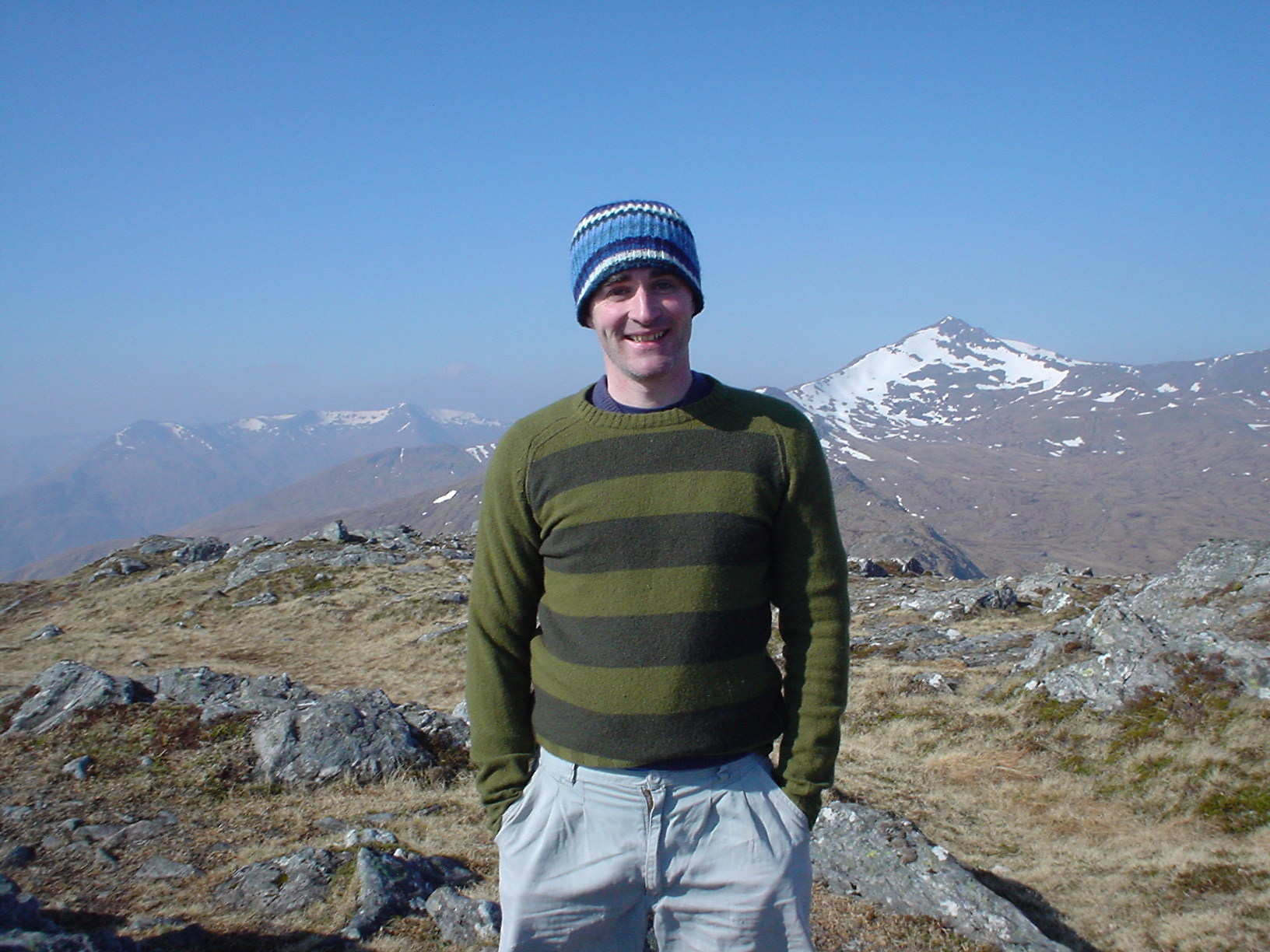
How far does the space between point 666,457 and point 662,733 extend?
150 cm

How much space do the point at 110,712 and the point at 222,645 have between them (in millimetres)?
17917

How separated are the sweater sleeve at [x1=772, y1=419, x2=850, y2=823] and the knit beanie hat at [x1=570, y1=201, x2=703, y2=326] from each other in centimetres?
116

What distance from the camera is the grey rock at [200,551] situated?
4816 cm

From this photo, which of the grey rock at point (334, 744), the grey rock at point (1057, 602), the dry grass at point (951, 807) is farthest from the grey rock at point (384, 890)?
the grey rock at point (1057, 602)

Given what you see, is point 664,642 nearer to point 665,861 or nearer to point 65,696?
point 665,861

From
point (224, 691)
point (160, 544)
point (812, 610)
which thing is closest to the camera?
point (812, 610)

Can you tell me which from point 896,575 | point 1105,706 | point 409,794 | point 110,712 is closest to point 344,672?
point 110,712

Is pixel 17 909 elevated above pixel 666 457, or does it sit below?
below

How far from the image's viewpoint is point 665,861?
3.86m

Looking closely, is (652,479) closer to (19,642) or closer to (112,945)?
(112,945)

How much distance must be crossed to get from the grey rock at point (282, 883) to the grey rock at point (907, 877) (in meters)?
6.11

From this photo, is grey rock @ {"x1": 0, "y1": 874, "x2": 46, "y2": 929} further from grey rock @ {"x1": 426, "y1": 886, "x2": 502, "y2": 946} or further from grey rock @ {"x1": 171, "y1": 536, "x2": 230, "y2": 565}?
grey rock @ {"x1": 171, "y1": 536, "x2": 230, "y2": 565}

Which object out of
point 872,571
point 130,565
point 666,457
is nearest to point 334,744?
point 666,457

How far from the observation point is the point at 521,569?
4.16 m
